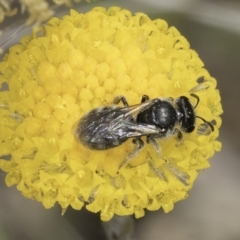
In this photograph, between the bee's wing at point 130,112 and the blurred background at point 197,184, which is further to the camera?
the blurred background at point 197,184

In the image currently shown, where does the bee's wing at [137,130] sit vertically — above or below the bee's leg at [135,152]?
above

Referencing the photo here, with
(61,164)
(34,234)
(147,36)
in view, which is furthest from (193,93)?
(34,234)

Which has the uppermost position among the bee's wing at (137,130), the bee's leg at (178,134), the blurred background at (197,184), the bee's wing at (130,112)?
the bee's wing at (130,112)

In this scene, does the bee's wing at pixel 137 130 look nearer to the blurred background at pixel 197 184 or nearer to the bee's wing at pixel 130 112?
the bee's wing at pixel 130 112

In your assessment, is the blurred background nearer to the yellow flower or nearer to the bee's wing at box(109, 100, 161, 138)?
the yellow flower

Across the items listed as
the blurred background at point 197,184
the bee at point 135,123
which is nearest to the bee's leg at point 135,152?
the bee at point 135,123

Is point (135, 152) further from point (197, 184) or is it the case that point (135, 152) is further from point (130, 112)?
point (197, 184)

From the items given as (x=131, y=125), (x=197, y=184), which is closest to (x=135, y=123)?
(x=131, y=125)

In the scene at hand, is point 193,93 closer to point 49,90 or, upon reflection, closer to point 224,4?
point 49,90
